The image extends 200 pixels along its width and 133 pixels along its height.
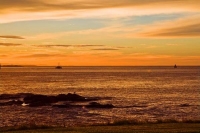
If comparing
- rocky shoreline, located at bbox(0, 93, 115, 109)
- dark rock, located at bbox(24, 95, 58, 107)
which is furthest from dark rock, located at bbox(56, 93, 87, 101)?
dark rock, located at bbox(24, 95, 58, 107)

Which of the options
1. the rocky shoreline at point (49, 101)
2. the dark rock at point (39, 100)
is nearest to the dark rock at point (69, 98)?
the rocky shoreline at point (49, 101)

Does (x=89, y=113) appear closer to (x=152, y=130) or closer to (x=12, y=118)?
(x=12, y=118)

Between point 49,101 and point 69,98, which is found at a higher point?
point 69,98

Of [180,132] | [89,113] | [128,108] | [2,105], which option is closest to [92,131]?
[180,132]

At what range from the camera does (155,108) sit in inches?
2366

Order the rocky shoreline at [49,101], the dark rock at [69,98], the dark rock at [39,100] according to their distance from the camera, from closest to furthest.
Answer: the rocky shoreline at [49,101] → the dark rock at [39,100] → the dark rock at [69,98]

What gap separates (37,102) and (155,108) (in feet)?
71.4

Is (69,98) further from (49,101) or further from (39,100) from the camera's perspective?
(39,100)

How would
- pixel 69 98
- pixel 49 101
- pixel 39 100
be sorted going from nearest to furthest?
pixel 39 100 < pixel 49 101 < pixel 69 98

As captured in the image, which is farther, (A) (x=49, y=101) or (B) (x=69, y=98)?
(B) (x=69, y=98)

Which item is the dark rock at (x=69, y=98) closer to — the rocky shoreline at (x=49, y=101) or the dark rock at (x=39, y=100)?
the rocky shoreline at (x=49, y=101)

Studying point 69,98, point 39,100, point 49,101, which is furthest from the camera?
point 69,98

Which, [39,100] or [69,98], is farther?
[69,98]

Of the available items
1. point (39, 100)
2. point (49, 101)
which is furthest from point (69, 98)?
point (39, 100)
